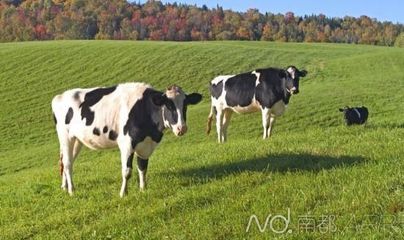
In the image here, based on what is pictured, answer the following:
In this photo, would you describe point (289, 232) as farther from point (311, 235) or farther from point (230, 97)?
point (230, 97)

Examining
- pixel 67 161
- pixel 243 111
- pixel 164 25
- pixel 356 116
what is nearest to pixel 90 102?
pixel 67 161

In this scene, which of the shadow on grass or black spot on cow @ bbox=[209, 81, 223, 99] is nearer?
the shadow on grass

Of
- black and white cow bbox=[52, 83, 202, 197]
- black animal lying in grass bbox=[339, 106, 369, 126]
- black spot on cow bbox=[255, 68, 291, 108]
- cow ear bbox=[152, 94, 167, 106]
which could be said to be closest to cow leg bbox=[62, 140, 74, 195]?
black and white cow bbox=[52, 83, 202, 197]

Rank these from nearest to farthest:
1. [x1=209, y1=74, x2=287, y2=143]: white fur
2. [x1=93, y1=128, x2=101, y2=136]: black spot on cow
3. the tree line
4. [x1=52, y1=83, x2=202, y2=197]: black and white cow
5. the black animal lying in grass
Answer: [x1=52, y1=83, x2=202, y2=197]: black and white cow
[x1=93, y1=128, x2=101, y2=136]: black spot on cow
[x1=209, y1=74, x2=287, y2=143]: white fur
the black animal lying in grass
the tree line

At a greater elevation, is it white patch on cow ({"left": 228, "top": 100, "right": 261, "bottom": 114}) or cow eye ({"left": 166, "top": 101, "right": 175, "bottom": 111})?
cow eye ({"left": 166, "top": 101, "right": 175, "bottom": 111})

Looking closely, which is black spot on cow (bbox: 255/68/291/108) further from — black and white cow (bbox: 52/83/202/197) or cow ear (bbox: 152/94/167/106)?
cow ear (bbox: 152/94/167/106)

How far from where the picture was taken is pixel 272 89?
16.7 metres

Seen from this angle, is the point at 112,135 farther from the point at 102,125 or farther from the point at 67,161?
the point at 67,161

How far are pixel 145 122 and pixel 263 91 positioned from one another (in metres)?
7.86

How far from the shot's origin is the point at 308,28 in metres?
143

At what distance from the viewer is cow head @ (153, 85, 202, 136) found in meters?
9.31

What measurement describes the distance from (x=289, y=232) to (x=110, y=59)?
50.3 metres

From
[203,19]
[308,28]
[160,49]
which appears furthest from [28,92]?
[308,28]

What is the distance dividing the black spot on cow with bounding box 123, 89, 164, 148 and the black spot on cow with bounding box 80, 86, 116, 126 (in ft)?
3.30
